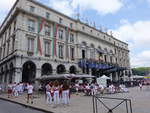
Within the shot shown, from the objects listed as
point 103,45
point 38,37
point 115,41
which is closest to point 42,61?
point 38,37

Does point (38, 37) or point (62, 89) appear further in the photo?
point (38, 37)

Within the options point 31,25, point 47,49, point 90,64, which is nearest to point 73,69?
point 90,64

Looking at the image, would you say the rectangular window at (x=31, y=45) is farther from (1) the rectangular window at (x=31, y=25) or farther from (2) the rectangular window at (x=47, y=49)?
(2) the rectangular window at (x=47, y=49)

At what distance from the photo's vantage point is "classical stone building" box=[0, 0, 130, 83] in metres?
21.5

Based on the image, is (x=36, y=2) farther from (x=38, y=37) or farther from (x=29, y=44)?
(x=29, y=44)

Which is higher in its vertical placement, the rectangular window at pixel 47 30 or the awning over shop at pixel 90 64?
the rectangular window at pixel 47 30

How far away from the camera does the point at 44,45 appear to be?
24266mm

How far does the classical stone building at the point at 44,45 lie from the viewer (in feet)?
70.6

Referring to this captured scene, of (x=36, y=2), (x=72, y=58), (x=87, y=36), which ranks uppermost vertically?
(x=36, y=2)

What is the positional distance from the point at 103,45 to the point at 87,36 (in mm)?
7572

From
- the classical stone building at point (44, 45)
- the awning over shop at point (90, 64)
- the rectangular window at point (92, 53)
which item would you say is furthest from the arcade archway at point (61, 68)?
the rectangular window at point (92, 53)

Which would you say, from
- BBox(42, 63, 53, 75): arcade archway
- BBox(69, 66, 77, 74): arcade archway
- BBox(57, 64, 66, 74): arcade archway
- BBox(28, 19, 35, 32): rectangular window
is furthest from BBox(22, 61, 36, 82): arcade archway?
BBox(69, 66, 77, 74): arcade archway

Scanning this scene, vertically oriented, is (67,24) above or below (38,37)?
above

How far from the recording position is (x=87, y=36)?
33.5 m
